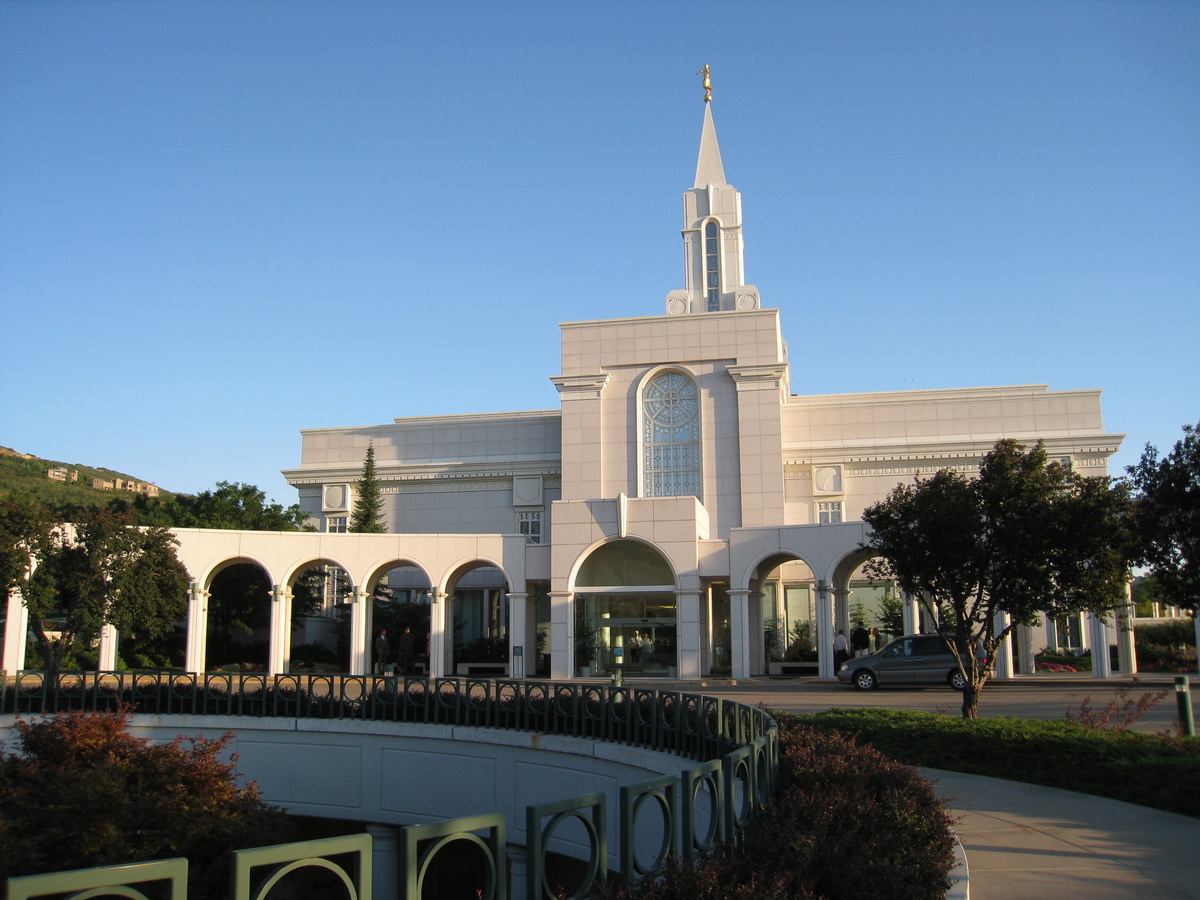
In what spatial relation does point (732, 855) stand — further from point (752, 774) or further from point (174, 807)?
point (174, 807)

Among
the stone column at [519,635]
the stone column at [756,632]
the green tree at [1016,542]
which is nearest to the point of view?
the green tree at [1016,542]

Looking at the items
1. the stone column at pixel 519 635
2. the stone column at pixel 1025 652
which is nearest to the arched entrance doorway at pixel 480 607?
the stone column at pixel 519 635

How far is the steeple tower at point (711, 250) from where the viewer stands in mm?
43281

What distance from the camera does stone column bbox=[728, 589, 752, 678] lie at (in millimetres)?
31641

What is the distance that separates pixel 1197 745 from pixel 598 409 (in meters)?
30.5

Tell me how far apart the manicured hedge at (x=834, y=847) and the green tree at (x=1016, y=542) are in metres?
8.97

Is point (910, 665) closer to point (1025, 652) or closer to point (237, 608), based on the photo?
point (1025, 652)

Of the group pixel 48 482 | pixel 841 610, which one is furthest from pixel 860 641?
pixel 48 482

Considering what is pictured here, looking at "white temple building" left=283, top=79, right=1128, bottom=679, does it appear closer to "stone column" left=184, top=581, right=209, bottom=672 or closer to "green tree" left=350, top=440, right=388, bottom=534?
"green tree" left=350, top=440, right=388, bottom=534

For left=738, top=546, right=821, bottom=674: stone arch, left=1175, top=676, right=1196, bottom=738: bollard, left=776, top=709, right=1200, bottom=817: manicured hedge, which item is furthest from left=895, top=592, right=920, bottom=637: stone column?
left=1175, top=676, right=1196, bottom=738: bollard

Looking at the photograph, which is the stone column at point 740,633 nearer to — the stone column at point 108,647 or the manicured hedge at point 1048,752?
the manicured hedge at point 1048,752

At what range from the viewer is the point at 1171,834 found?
8.78 meters

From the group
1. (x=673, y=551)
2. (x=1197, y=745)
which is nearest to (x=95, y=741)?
(x=1197, y=745)

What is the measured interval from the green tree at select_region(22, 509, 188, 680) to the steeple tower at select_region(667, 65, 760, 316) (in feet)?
80.8
